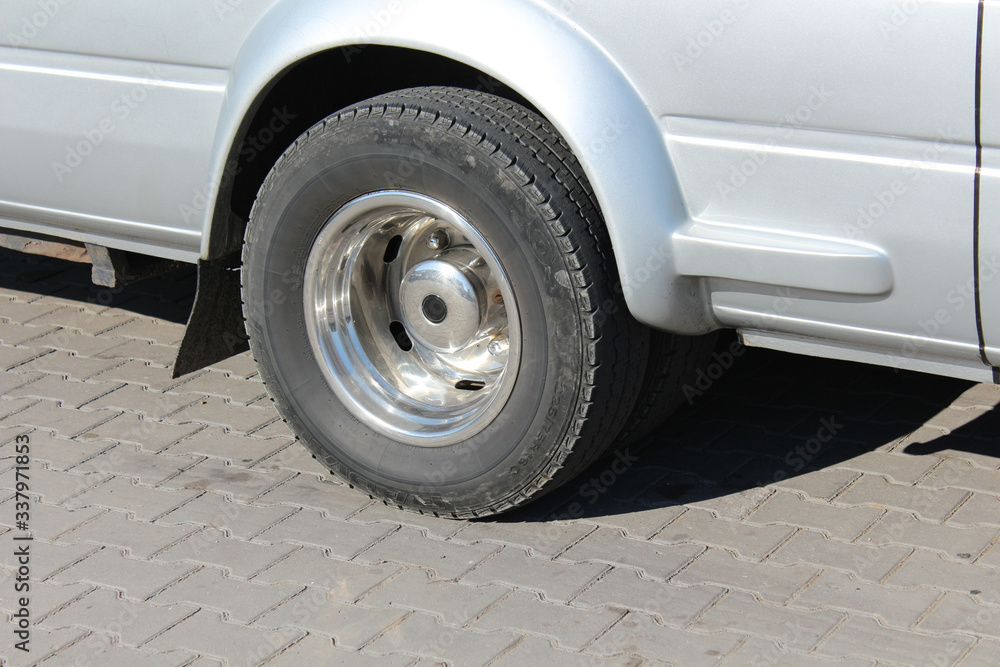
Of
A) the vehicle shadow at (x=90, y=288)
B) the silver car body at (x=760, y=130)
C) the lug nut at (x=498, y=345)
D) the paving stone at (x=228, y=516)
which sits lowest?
the paving stone at (x=228, y=516)

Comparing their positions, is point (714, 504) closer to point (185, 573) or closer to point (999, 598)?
point (999, 598)

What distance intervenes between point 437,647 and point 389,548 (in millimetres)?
463

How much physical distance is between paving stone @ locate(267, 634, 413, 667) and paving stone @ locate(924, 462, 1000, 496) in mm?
1579

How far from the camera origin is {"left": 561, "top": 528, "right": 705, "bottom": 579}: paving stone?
2824 millimetres

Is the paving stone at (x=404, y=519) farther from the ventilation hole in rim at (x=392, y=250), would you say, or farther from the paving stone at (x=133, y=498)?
the ventilation hole in rim at (x=392, y=250)

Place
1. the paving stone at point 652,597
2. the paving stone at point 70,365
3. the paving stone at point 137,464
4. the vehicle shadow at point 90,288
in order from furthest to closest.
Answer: the vehicle shadow at point 90,288 < the paving stone at point 70,365 < the paving stone at point 137,464 < the paving stone at point 652,597

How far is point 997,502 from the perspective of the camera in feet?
9.83

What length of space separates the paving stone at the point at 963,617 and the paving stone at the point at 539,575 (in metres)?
0.78

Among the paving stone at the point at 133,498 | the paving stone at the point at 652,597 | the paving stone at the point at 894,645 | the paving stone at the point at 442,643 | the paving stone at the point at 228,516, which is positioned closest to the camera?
the paving stone at the point at 894,645

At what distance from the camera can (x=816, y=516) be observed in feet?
9.86

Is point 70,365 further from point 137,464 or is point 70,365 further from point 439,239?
point 439,239

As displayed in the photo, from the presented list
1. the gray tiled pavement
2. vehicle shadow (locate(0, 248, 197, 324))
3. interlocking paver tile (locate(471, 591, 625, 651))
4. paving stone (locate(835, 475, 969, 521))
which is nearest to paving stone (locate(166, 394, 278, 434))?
the gray tiled pavement

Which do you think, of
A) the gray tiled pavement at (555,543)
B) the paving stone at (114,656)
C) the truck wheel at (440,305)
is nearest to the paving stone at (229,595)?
the gray tiled pavement at (555,543)

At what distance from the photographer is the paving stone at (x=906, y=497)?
299 centimetres
